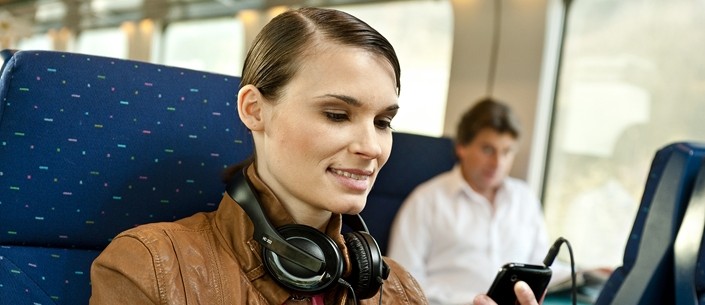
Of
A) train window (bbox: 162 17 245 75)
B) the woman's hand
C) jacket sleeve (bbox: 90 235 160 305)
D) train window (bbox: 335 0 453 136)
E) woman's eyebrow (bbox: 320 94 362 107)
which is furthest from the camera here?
train window (bbox: 162 17 245 75)

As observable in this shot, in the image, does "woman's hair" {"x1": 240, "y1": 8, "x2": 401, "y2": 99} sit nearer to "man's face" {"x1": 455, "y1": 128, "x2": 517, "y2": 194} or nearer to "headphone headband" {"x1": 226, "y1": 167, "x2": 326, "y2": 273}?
"headphone headband" {"x1": 226, "y1": 167, "x2": 326, "y2": 273}

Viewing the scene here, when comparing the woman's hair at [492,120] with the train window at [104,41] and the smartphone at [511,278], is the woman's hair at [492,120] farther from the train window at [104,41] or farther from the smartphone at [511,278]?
the train window at [104,41]

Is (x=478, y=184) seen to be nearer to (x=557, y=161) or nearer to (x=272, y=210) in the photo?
(x=557, y=161)

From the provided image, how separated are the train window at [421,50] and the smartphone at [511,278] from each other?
15.6 ft

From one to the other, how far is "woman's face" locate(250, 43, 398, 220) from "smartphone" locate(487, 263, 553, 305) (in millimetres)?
361

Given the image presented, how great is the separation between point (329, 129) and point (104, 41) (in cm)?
1153

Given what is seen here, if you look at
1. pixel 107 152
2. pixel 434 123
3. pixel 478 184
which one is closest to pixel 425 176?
pixel 478 184

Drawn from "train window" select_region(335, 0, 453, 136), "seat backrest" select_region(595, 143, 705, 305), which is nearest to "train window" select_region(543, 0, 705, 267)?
"train window" select_region(335, 0, 453, 136)

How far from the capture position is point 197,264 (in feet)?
4.44

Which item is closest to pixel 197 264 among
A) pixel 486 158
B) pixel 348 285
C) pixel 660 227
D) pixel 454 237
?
pixel 348 285

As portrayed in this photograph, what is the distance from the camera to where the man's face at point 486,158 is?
3.84 metres

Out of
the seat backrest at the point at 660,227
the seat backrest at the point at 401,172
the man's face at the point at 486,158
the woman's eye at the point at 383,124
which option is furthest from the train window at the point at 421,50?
the woman's eye at the point at 383,124

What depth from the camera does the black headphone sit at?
1342mm

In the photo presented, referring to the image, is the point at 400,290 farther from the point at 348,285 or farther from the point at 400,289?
the point at 348,285
